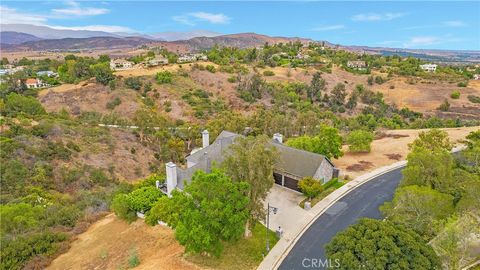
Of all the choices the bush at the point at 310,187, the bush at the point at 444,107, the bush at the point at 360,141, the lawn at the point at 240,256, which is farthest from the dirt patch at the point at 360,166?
the bush at the point at 444,107

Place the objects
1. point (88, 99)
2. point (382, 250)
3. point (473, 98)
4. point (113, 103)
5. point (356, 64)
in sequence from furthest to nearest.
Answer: point (356, 64)
point (473, 98)
point (88, 99)
point (113, 103)
point (382, 250)

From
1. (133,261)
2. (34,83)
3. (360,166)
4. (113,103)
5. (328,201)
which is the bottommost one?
(133,261)

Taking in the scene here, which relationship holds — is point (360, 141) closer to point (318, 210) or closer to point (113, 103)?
point (318, 210)

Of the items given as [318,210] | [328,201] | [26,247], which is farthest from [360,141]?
[26,247]

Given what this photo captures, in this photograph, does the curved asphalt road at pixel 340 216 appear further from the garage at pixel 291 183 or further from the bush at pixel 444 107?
the bush at pixel 444 107

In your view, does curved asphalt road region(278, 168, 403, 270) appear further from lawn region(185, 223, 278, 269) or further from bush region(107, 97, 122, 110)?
bush region(107, 97, 122, 110)

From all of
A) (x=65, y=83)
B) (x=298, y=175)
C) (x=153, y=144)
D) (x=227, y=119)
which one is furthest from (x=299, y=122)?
(x=65, y=83)
